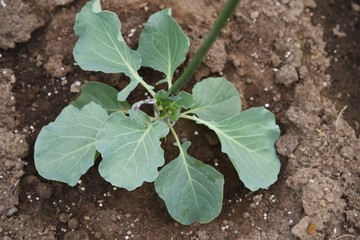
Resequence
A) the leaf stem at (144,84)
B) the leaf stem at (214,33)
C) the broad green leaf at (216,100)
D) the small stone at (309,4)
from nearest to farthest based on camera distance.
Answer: the leaf stem at (214,33), the leaf stem at (144,84), the broad green leaf at (216,100), the small stone at (309,4)

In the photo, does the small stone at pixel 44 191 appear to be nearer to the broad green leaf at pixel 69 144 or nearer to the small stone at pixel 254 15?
the broad green leaf at pixel 69 144

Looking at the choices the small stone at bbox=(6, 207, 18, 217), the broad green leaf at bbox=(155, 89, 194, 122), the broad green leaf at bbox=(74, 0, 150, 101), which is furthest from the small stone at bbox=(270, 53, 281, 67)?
the small stone at bbox=(6, 207, 18, 217)

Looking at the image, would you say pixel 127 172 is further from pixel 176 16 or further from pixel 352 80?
pixel 352 80

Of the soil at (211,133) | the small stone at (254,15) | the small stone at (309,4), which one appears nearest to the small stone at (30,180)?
the soil at (211,133)

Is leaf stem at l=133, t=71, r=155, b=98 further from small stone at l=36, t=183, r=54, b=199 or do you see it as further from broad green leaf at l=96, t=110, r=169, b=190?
small stone at l=36, t=183, r=54, b=199

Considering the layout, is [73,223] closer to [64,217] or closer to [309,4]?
[64,217]

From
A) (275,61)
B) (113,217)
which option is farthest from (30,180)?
(275,61)

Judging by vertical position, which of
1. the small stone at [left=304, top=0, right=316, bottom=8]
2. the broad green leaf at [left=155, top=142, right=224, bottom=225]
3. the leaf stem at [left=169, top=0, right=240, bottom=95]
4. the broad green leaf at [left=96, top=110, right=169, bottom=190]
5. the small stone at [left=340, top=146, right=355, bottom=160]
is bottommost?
the broad green leaf at [left=155, top=142, right=224, bottom=225]
